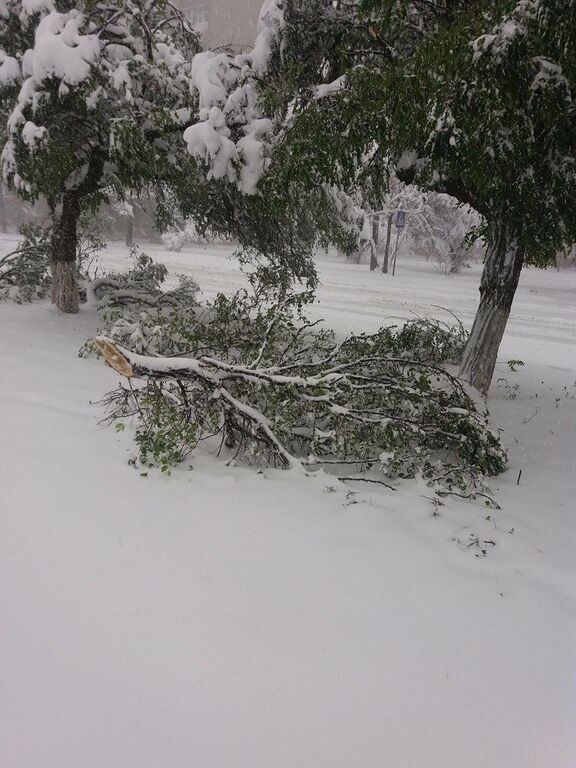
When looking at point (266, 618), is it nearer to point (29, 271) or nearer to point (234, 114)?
point (234, 114)

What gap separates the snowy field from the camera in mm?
1920

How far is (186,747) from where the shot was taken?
6.08 feet

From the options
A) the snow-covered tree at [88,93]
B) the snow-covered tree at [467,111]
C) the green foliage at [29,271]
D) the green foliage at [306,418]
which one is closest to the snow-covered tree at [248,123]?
the snow-covered tree at [467,111]

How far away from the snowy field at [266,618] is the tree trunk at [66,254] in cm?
540

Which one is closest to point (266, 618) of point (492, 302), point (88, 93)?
point (492, 302)

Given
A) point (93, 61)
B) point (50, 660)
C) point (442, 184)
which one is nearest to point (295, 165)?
point (442, 184)

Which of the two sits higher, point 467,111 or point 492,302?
point 467,111

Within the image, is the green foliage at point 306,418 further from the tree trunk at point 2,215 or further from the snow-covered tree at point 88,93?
the tree trunk at point 2,215

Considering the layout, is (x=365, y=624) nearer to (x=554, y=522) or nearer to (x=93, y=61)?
(x=554, y=522)

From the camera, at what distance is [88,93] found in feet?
21.1

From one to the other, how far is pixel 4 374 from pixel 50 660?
4211mm

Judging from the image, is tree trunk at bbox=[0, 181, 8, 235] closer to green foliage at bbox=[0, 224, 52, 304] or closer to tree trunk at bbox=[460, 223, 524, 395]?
green foliage at bbox=[0, 224, 52, 304]

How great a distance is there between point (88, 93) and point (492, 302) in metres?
5.90

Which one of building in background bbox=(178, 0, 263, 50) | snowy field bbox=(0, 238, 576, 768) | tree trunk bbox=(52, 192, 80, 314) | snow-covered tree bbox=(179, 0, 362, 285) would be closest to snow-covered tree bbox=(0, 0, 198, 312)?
snow-covered tree bbox=(179, 0, 362, 285)
